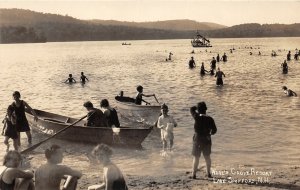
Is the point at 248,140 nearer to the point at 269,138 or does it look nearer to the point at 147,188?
the point at 269,138

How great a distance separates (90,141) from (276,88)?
84.9 ft

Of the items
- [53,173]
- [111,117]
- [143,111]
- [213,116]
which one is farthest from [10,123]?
[213,116]

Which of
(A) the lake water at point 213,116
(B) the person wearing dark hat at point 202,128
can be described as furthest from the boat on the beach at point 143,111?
(B) the person wearing dark hat at point 202,128

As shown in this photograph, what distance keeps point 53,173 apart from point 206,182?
5196 millimetres

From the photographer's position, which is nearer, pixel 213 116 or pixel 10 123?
pixel 10 123

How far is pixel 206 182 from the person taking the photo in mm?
10148

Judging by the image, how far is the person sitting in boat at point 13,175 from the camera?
18.6 ft

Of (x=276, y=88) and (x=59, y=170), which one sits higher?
(x=59, y=170)

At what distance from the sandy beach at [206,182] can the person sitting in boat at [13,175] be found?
187 inches

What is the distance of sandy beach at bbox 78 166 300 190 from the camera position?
988cm

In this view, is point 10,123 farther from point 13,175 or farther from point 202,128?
point 13,175

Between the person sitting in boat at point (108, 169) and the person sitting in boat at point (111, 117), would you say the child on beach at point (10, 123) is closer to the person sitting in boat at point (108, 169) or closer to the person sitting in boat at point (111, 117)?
the person sitting in boat at point (111, 117)

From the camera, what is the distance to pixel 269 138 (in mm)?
17078

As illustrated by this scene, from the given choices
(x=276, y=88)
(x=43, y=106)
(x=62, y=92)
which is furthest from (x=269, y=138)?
(x=62, y=92)
